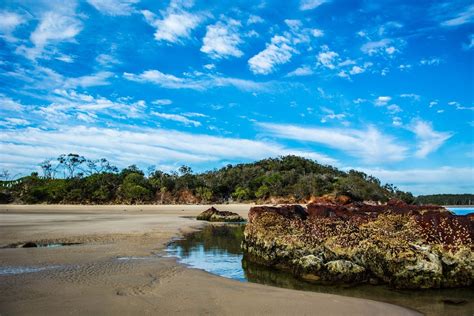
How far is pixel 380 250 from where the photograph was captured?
12.1 metres

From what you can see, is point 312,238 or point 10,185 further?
point 10,185

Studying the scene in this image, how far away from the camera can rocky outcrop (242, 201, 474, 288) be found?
1155 centimetres

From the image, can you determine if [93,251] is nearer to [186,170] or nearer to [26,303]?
[26,303]

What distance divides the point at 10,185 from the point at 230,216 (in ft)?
253

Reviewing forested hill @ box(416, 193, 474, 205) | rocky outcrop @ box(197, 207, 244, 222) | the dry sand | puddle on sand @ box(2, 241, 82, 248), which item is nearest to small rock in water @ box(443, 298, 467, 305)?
the dry sand

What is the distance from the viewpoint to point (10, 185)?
93938 mm

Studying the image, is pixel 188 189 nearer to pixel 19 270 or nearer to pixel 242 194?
pixel 242 194

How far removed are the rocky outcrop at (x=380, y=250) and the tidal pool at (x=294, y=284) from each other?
1.41ft

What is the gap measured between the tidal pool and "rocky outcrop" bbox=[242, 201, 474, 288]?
43 centimetres

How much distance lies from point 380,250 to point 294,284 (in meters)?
2.93

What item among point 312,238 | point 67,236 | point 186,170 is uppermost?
point 186,170

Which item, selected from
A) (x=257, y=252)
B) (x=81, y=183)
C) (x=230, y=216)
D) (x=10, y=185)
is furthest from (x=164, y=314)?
(x=10, y=185)

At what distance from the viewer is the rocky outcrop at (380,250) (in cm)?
1155

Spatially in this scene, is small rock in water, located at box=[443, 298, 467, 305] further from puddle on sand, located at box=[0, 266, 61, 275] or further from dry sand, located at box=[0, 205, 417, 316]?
Answer: puddle on sand, located at box=[0, 266, 61, 275]
